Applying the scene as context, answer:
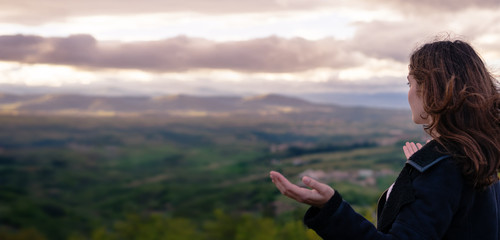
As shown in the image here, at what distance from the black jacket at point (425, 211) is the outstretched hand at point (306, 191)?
0.08 feet

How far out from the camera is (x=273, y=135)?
106m

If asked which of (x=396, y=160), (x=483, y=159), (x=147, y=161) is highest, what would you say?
(x=483, y=159)

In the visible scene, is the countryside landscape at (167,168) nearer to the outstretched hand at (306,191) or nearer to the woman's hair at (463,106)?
the outstretched hand at (306,191)

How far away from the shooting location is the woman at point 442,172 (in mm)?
1396

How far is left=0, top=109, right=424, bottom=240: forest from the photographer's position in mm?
20609

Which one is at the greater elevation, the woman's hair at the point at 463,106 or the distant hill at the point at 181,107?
the woman's hair at the point at 463,106

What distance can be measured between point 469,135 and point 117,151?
202 ft

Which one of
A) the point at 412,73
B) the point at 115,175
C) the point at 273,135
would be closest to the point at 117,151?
the point at 115,175

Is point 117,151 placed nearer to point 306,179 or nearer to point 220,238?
point 220,238

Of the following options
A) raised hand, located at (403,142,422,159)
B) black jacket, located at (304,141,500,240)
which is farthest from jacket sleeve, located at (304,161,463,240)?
raised hand, located at (403,142,422,159)

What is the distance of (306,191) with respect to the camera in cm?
135

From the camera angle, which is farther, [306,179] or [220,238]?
[220,238]

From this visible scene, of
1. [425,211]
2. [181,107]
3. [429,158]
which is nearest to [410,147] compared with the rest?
[429,158]

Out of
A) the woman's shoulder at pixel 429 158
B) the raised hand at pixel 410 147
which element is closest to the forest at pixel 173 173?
the raised hand at pixel 410 147
